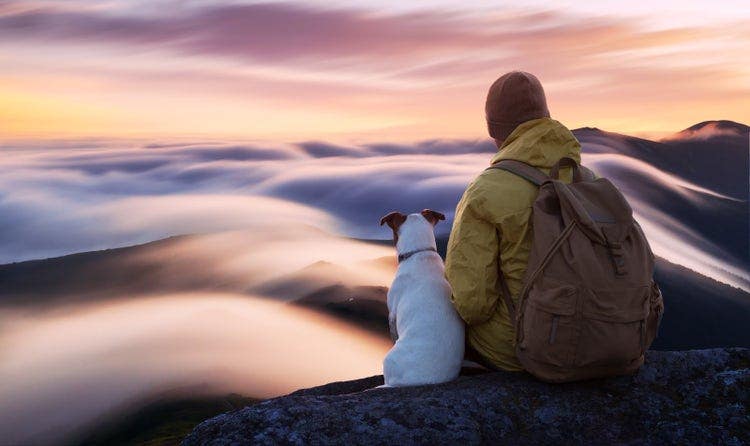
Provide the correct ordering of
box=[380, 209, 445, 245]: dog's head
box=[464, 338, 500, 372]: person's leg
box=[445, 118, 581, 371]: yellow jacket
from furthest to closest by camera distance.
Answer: box=[380, 209, 445, 245]: dog's head
box=[464, 338, 500, 372]: person's leg
box=[445, 118, 581, 371]: yellow jacket

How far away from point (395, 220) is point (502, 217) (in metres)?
1.73

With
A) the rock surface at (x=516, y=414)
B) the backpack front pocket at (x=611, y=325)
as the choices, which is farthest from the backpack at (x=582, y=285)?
the rock surface at (x=516, y=414)

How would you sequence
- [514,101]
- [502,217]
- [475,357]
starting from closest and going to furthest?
[502,217] < [514,101] < [475,357]

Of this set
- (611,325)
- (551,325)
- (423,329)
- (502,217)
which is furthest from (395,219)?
(611,325)

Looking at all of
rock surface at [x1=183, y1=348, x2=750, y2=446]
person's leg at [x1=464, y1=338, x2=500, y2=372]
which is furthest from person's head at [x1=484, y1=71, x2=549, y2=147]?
rock surface at [x1=183, y1=348, x2=750, y2=446]

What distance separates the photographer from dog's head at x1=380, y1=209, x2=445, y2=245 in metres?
6.32

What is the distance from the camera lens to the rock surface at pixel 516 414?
4570 mm

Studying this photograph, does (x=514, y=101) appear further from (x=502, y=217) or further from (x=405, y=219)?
(x=405, y=219)

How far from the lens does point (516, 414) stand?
490 centimetres

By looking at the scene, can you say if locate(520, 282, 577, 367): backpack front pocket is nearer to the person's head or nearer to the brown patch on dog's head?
the person's head

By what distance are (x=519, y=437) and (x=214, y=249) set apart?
33.3m

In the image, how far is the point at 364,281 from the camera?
22.3m

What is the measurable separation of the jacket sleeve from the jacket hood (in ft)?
1.63

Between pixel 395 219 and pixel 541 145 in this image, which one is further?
pixel 395 219
